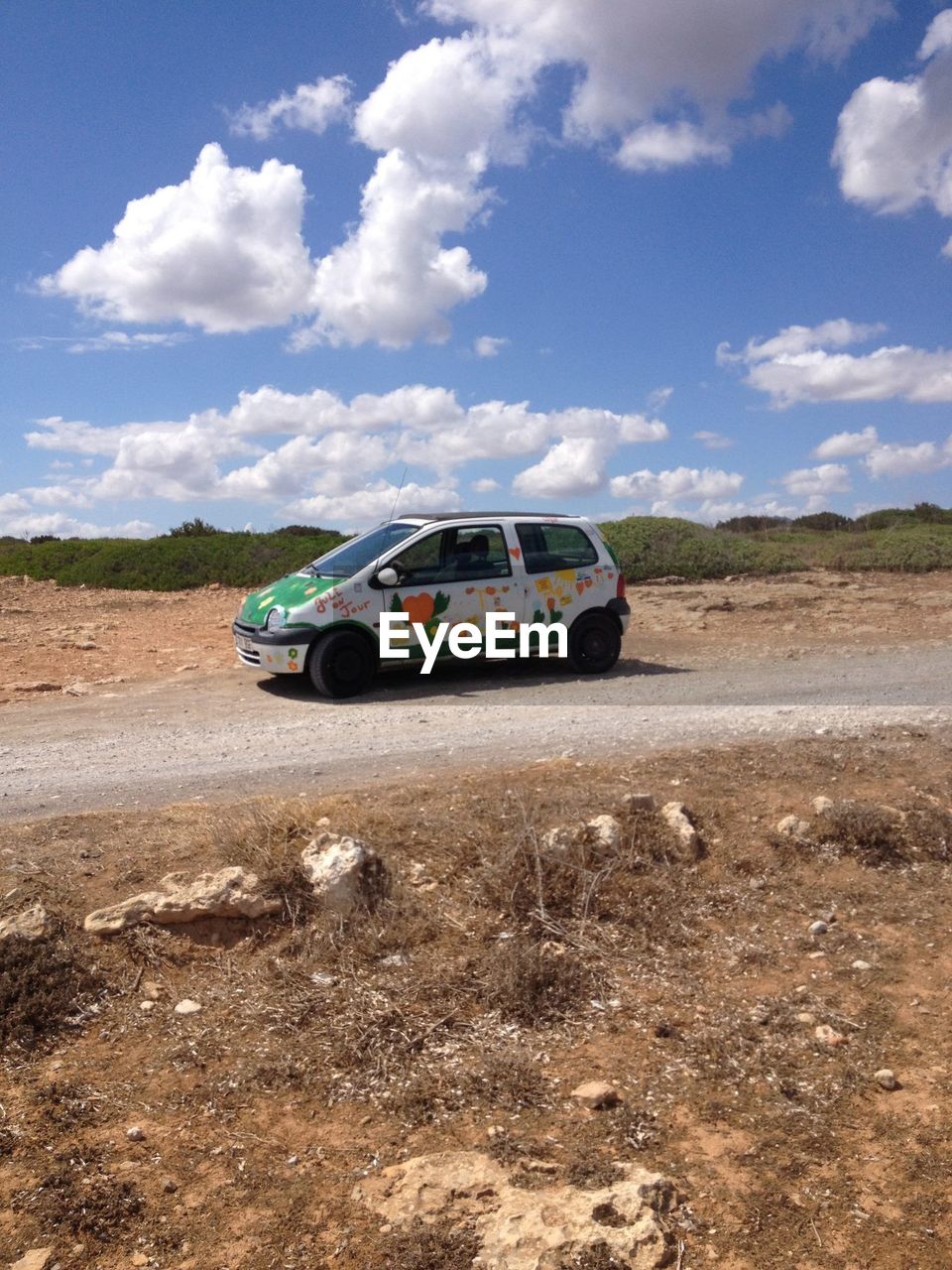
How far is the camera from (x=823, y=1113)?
3.88 meters

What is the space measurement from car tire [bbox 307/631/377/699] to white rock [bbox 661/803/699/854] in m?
5.16

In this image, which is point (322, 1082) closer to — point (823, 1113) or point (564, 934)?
point (564, 934)

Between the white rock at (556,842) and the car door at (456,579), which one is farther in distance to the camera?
the car door at (456,579)

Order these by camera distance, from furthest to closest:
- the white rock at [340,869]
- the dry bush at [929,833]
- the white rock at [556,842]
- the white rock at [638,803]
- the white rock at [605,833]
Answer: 1. the dry bush at [929,833]
2. the white rock at [638,803]
3. the white rock at [605,833]
4. the white rock at [556,842]
5. the white rock at [340,869]

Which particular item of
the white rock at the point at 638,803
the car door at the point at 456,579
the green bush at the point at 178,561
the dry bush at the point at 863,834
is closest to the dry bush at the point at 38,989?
the white rock at the point at 638,803

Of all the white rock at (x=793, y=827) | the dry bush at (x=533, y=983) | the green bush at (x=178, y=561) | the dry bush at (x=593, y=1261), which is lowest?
the dry bush at (x=593, y=1261)

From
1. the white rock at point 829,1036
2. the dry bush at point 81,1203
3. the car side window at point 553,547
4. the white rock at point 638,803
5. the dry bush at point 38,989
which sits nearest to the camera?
the dry bush at point 81,1203

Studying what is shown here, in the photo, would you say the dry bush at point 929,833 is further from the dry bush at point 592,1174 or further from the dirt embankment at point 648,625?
the dirt embankment at point 648,625

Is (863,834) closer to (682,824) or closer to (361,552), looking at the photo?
(682,824)

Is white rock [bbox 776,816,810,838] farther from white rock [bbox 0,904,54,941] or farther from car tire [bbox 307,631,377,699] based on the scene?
car tire [bbox 307,631,377,699]

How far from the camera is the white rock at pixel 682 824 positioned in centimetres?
580

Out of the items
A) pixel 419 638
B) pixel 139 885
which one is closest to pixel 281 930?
pixel 139 885

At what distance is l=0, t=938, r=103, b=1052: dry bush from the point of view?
Answer: 418 cm

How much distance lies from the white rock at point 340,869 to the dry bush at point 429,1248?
6.29ft
